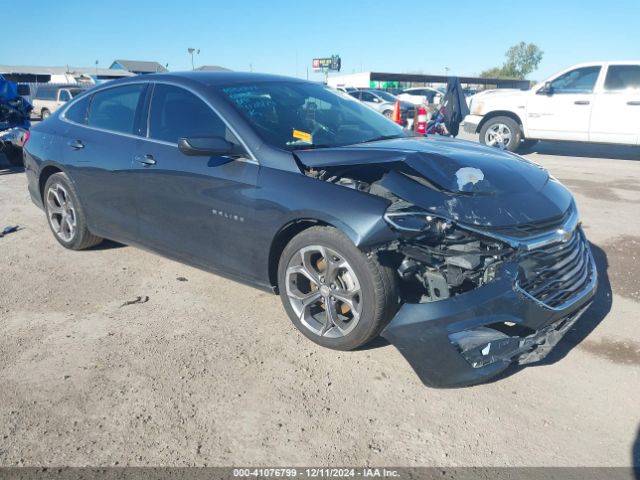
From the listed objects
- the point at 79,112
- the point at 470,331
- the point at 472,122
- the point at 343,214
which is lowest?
the point at 470,331

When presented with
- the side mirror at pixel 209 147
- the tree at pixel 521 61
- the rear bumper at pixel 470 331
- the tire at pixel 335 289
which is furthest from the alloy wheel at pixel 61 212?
the tree at pixel 521 61

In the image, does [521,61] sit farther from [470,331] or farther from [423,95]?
[470,331]

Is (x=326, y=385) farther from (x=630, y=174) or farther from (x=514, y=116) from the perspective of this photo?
(x=514, y=116)

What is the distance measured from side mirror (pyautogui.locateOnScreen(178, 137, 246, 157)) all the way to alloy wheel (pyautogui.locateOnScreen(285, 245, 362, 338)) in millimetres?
816

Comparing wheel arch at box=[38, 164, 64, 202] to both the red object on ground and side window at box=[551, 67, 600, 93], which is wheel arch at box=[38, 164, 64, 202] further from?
side window at box=[551, 67, 600, 93]

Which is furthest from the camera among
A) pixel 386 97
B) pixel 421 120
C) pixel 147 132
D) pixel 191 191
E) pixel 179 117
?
pixel 386 97

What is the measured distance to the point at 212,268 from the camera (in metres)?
3.68

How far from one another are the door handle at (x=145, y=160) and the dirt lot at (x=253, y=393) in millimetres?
1003

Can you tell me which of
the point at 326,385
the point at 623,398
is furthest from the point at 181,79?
the point at 623,398

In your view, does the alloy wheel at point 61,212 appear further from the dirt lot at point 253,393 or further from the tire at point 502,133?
the tire at point 502,133

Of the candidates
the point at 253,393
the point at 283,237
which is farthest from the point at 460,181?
the point at 253,393

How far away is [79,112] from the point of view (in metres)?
4.71

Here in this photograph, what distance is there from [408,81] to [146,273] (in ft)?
178

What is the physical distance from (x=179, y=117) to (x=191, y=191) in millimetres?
620
